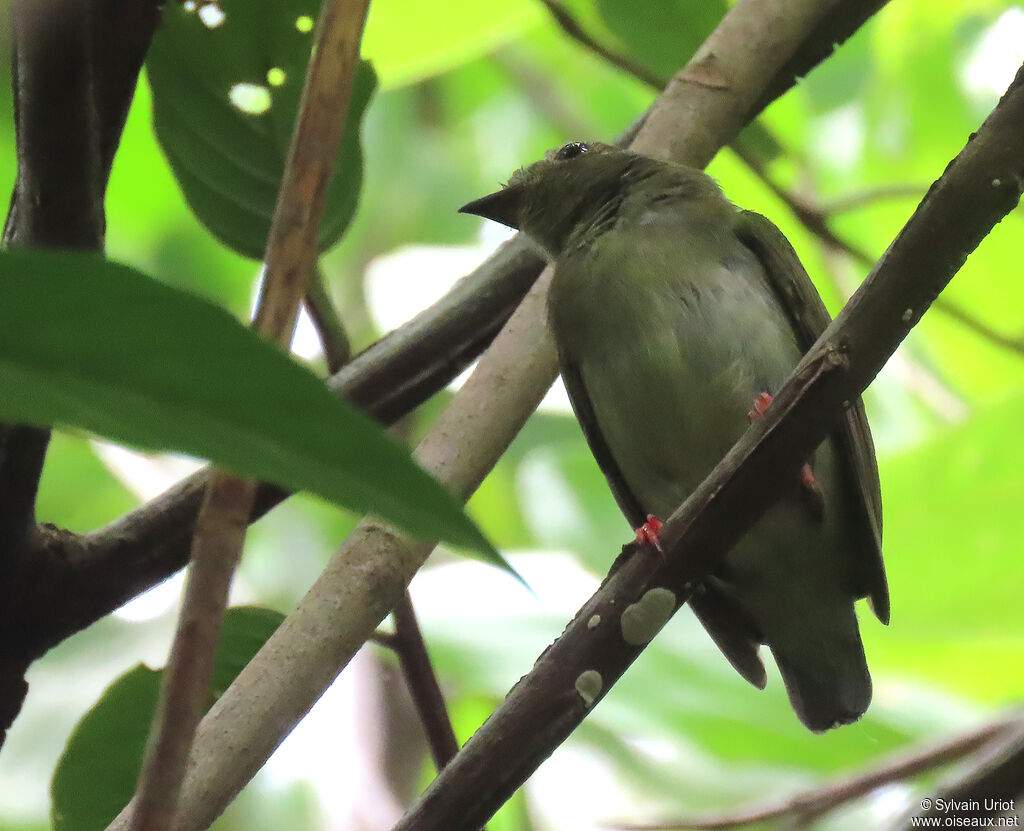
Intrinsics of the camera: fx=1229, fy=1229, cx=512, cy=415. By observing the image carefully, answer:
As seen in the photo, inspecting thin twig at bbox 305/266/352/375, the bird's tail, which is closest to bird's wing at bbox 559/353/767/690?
the bird's tail

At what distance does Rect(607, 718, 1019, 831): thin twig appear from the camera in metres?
2.10

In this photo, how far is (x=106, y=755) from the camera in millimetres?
2207

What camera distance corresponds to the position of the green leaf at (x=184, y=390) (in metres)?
0.78

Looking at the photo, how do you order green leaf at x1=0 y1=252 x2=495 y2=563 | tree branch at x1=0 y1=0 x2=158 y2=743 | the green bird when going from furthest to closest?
1. the green bird
2. tree branch at x1=0 y1=0 x2=158 y2=743
3. green leaf at x1=0 y1=252 x2=495 y2=563

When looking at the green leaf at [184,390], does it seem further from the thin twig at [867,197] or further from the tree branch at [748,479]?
the thin twig at [867,197]

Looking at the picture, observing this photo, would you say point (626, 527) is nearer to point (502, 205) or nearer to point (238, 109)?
point (502, 205)

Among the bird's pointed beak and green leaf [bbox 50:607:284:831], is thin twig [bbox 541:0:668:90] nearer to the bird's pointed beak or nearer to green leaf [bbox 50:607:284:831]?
the bird's pointed beak

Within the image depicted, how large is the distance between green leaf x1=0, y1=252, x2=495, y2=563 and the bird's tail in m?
2.48

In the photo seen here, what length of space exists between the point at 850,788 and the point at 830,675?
94 cm

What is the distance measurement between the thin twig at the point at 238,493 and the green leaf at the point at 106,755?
119 cm

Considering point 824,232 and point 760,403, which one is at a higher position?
point 824,232

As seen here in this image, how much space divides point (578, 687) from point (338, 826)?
2473 mm

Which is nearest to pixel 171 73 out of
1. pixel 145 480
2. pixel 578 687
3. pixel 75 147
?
pixel 75 147

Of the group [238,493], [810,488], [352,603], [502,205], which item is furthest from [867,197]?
[238,493]
